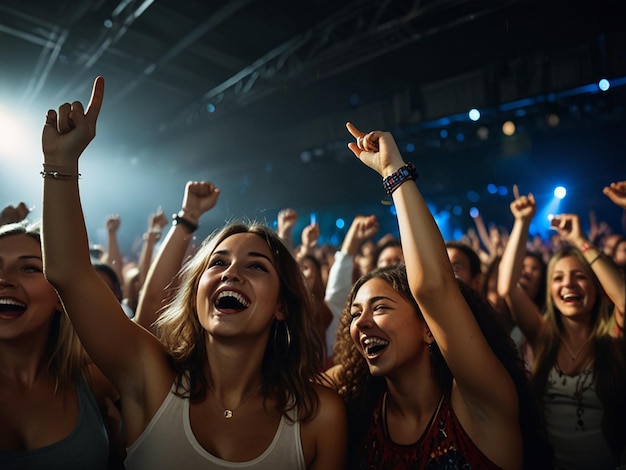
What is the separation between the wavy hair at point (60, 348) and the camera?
1.66 m

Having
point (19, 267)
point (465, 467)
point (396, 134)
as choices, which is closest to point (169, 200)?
point (396, 134)

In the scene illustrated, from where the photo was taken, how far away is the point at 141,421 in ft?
4.68

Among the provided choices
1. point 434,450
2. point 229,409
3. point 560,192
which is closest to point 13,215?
point 229,409

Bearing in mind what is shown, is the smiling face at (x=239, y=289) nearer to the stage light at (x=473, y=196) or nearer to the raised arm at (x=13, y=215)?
the raised arm at (x=13, y=215)

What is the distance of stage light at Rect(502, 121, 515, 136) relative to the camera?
672cm

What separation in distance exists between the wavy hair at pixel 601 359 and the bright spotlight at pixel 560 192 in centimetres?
648

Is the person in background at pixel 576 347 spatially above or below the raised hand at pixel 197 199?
below

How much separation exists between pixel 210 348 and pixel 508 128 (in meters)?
6.44

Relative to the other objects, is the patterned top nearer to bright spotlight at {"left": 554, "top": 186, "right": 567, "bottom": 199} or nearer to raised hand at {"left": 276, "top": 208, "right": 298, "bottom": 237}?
raised hand at {"left": 276, "top": 208, "right": 298, "bottom": 237}

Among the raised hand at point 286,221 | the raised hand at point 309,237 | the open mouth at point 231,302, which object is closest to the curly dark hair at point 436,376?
the open mouth at point 231,302

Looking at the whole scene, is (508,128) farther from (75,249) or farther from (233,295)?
(75,249)

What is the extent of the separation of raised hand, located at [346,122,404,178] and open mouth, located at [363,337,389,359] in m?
0.59

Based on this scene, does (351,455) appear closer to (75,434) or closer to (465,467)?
(465,467)

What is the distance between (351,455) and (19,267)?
134cm
